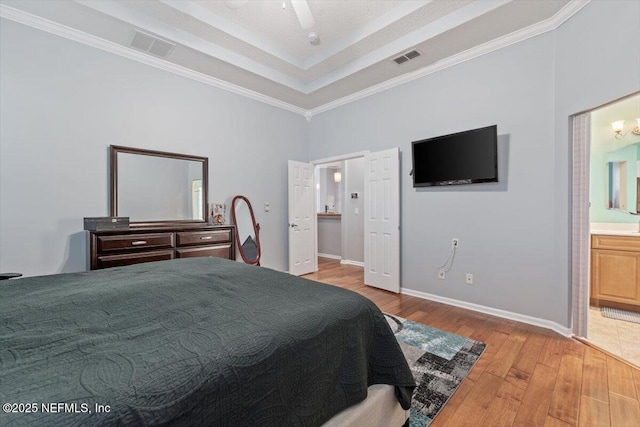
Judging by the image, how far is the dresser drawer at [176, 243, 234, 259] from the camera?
3.18m

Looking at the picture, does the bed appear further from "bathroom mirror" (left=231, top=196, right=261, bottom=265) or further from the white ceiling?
"bathroom mirror" (left=231, top=196, right=261, bottom=265)

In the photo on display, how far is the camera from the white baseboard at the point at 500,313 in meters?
2.66

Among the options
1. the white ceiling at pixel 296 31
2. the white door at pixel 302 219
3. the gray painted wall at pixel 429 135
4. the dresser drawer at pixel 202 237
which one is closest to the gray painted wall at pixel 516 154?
the gray painted wall at pixel 429 135

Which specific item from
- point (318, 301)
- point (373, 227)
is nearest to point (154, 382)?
point (318, 301)

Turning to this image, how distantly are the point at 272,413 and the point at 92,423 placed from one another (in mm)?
469

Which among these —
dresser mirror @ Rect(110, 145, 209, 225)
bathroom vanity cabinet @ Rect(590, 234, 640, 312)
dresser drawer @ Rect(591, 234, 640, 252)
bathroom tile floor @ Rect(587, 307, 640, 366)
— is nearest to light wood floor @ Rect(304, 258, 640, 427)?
bathroom tile floor @ Rect(587, 307, 640, 366)

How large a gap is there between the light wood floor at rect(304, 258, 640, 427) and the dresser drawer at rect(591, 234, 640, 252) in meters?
1.36

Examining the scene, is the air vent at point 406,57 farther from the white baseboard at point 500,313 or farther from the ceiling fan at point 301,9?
the white baseboard at point 500,313

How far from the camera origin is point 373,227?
421 centimetres

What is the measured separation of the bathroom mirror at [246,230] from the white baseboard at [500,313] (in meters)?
2.33

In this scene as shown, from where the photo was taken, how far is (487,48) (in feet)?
10.1

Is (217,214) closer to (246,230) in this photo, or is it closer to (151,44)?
(246,230)

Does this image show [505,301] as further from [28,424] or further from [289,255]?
[28,424]

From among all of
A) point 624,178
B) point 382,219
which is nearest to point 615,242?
point 624,178
